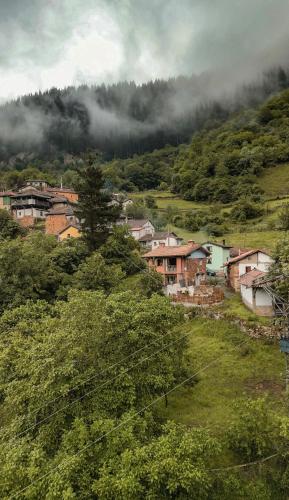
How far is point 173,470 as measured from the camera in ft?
34.4

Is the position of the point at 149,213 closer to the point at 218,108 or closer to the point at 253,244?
the point at 253,244

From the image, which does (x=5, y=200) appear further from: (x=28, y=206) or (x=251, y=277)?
(x=251, y=277)

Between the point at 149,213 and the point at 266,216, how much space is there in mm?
20477

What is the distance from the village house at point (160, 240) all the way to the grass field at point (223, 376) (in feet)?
74.1

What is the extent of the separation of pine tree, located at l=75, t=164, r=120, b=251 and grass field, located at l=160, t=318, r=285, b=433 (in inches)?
638

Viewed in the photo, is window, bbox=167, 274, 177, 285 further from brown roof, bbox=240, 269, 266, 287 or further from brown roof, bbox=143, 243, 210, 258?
brown roof, bbox=240, 269, 266, 287

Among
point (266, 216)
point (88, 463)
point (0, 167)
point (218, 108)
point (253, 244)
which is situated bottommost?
point (88, 463)

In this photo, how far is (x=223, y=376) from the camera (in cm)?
2039

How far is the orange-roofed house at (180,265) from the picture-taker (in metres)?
34.5

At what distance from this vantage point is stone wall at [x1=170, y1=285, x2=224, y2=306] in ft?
94.7

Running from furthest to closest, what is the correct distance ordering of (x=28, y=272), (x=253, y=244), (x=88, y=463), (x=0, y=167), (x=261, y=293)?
(x=0, y=167) → (x=253, y=244) → (x=28, y=272) → (x=261, y=293) → (x=88, y=463)

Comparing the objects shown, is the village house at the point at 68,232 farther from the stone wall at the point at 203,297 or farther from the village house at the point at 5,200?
the stone wall at the point at 203,297

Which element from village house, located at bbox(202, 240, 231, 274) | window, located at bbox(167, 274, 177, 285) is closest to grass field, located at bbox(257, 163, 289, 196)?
village house, located at bbox(202, 240, 231, 274)

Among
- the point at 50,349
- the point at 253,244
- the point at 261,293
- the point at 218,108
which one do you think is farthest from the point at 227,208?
the point at 218,108
